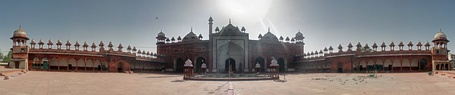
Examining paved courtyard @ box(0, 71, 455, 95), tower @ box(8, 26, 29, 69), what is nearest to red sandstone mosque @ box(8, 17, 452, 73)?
tower @ box(8, 26, 29, 69)

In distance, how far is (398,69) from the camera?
115 ft

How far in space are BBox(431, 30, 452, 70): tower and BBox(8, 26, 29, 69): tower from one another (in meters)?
43.4

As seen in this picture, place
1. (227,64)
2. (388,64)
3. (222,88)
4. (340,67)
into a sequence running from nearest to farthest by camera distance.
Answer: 1. (222,88)
2. (388,64)
3. (340,67)
4. (227,64)

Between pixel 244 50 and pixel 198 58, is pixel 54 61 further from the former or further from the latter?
pixel 244 50

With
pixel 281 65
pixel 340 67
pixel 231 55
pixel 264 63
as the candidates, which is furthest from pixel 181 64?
pixel 340 67

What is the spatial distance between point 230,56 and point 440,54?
26386 mm

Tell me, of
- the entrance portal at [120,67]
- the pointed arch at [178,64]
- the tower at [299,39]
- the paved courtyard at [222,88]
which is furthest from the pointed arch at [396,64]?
the entrance portal at [120,67]

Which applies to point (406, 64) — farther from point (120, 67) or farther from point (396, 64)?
point (120, 67)

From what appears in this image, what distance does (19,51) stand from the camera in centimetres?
3189

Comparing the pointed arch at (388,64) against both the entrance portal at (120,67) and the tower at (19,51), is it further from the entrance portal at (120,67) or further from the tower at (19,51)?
the tower at (19,51)

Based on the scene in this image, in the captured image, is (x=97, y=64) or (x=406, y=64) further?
(x=97, y=64)

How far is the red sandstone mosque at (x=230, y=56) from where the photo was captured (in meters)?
33.2

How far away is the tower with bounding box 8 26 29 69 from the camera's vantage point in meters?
31.3

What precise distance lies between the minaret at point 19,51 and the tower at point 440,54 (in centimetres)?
4340
